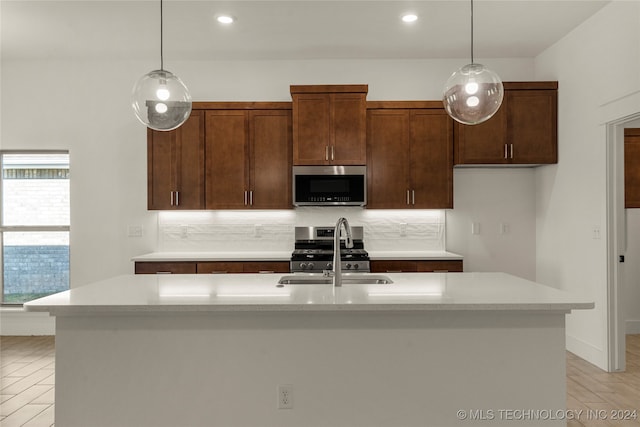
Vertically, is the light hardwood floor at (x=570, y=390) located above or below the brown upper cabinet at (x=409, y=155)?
below

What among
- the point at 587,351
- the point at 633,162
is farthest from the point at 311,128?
the point at 633,162

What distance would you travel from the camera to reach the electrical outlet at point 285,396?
2.19 meters

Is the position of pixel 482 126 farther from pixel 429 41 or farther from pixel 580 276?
pixel 580 276

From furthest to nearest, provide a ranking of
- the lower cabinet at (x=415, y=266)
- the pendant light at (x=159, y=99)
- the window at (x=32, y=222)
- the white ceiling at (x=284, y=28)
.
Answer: the window at (x=32, y=222) < the lower cabinet at (x=415, y=266) < the white ceiling at (x=284, y=28) < the pendant light at (x=159, y=99)

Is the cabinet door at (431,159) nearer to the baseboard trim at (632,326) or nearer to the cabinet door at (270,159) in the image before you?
the cabinet door at (270,159)

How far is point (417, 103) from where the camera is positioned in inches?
174

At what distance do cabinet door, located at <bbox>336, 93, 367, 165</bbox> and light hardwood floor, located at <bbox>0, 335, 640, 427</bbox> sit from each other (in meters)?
2.57

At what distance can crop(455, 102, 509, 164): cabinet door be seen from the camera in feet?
14.3

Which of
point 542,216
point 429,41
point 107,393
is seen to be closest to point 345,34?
point 429,41

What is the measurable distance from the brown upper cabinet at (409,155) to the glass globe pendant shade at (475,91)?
1.97 metres

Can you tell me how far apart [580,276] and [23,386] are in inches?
183

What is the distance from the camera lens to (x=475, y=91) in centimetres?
238

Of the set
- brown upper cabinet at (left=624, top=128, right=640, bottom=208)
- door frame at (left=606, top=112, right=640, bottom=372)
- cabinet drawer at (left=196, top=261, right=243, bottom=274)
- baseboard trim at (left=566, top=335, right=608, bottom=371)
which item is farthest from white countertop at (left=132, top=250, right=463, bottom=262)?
brown upper cabinet at (left=624, top=128, right=640, bottom=208)

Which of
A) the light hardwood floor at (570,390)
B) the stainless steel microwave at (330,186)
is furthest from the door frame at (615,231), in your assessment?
the stainless steel microwave at (330,186)
